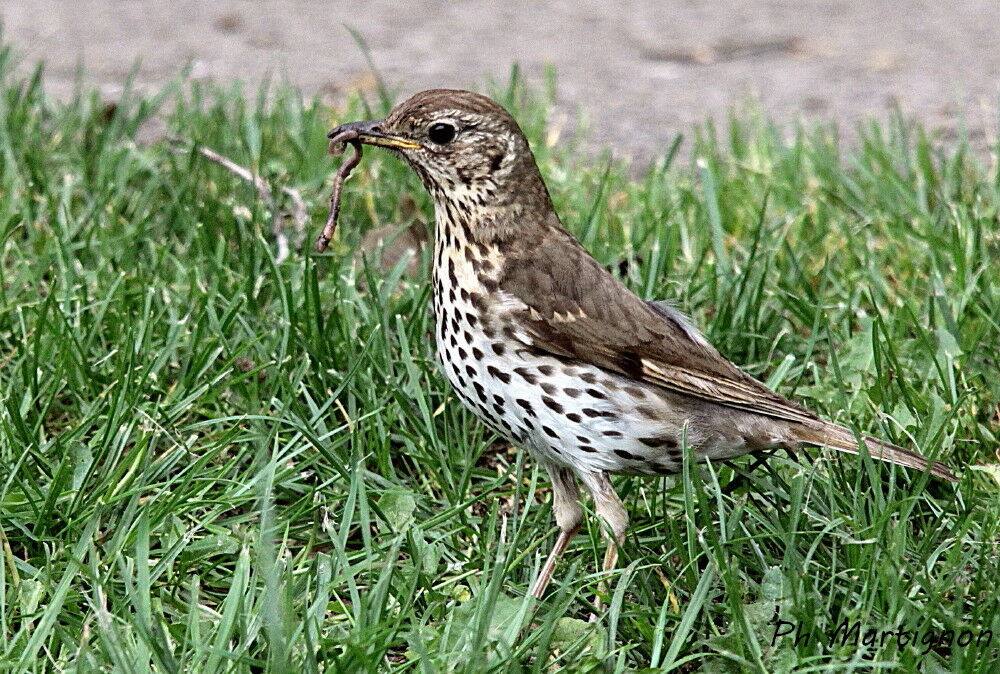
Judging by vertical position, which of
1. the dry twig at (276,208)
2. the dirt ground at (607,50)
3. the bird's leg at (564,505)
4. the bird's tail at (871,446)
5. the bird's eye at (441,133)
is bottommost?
the bird's leg at (564,505)

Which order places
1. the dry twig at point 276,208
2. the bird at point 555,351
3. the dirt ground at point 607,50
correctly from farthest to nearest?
the dirt ground at point 607,50 → the dry twig at point 276,208 → the bird at point 555,351

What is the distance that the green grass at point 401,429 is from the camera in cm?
339

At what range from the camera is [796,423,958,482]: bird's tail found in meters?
3.77

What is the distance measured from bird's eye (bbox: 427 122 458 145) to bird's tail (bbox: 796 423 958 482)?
3.82 ft

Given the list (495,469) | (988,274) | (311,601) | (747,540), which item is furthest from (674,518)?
(988,274)

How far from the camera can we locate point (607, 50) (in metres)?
8.18

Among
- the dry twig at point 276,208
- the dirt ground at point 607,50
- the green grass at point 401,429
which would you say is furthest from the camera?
the dirt ground at point 607,50

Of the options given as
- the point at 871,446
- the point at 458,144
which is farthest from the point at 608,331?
the point at 871,446

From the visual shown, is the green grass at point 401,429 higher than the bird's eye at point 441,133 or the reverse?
the reverse

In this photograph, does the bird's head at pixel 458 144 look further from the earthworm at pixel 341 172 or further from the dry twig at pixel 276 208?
the dry twig at pixel 276 208

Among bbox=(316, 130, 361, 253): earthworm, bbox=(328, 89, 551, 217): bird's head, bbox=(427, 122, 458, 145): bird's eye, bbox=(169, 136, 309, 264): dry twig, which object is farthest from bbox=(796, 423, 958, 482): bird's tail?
bbox=(169, 136, 309, 264): dry twig

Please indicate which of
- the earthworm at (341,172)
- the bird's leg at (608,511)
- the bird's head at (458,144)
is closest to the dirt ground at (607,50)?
the earthworm at (341,172)

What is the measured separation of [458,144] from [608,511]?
1001 millimetres

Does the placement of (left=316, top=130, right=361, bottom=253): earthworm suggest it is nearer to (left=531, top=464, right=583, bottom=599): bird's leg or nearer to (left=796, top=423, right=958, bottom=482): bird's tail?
(left=531, top=464, right=583, bottom=599): bird's leg
